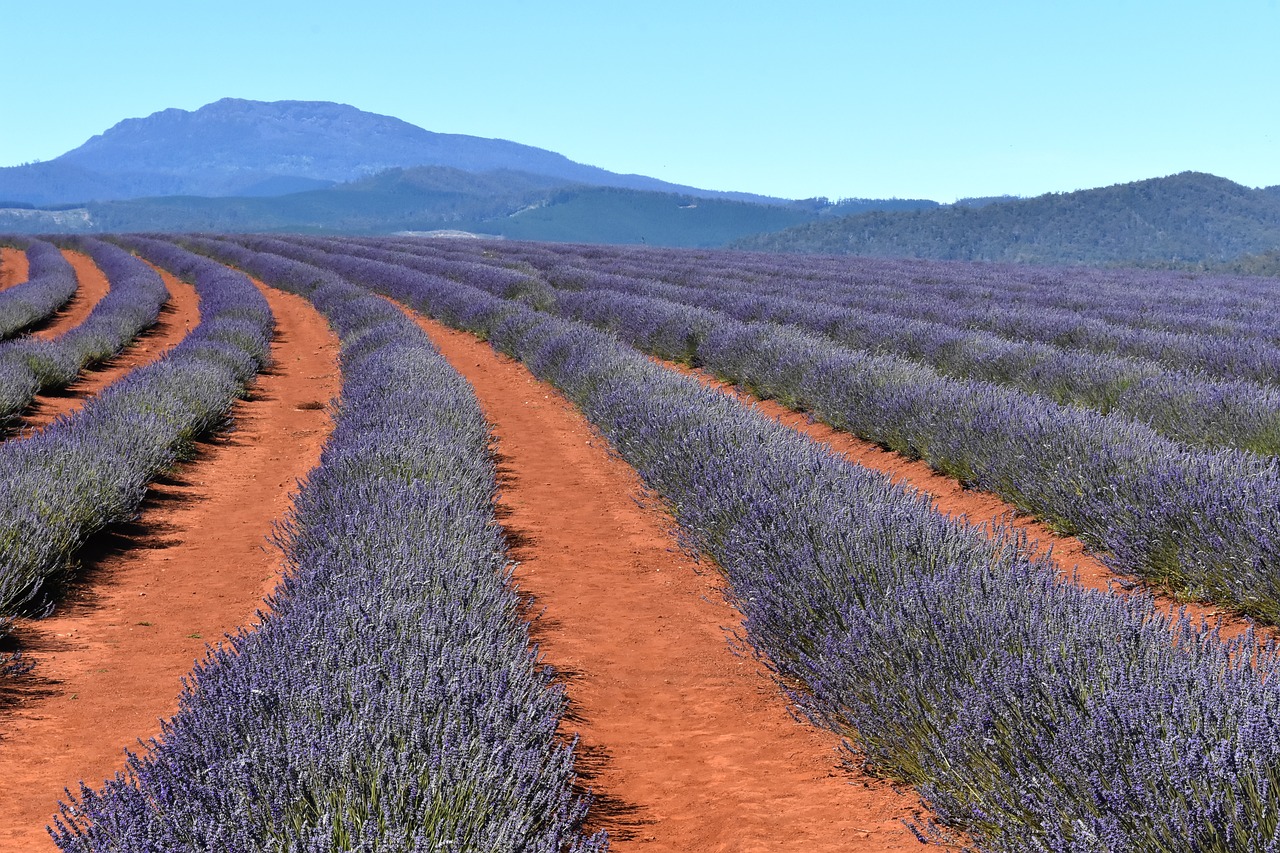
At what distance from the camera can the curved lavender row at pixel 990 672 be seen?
6.93 feet

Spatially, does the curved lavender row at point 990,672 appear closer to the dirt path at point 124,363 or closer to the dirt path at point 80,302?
the dirt path at point 124,363

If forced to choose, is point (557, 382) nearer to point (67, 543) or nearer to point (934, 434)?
point (934, 434)

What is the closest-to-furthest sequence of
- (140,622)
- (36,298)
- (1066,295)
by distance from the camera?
(140,622) < (36,298) < (1066,295)

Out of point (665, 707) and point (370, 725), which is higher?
point (370, 725)

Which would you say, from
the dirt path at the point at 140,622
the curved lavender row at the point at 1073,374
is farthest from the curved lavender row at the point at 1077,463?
the dirt path at the point at 140,622

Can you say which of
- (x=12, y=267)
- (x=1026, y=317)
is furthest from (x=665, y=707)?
(x=12, y=267)

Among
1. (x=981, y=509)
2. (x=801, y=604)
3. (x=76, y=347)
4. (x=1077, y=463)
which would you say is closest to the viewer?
(x=801, y=604)

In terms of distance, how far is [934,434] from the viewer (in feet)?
24.4

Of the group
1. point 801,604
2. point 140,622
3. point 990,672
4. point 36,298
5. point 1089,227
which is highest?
point 1089,227

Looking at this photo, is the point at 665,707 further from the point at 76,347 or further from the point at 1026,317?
the point at 1026,317

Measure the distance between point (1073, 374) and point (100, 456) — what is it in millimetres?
6873

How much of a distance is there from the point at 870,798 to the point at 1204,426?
16.5 ft

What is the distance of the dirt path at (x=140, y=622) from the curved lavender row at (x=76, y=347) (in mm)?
2035

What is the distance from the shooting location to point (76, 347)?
38.9 feet
